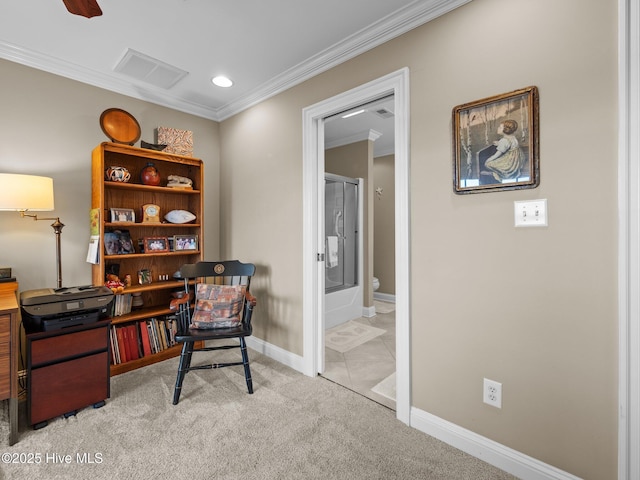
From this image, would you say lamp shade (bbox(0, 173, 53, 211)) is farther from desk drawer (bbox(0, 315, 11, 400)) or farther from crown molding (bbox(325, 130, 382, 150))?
crown molding (bbox(325, 130, 382, 150))

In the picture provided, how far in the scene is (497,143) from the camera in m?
1.59

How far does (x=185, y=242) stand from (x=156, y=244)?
0.25 metres

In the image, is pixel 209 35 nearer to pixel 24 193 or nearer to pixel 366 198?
pixel 24 193

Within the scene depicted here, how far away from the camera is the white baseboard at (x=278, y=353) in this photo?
2.69 m

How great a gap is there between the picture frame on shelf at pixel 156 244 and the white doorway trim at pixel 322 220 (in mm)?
1399

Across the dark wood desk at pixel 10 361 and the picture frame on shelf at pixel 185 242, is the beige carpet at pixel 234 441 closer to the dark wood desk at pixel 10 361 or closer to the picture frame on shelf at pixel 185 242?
the dark wood desk at pixel 10 361

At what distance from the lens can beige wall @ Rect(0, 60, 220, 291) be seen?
2.35 m

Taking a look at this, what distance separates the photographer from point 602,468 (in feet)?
4.40

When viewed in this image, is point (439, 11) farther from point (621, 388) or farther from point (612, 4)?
point (621, 388)

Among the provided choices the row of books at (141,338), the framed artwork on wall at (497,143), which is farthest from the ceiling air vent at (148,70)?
the framed artwork on wall at (497,143)

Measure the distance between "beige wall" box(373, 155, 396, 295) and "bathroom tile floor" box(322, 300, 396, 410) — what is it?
1.84 metres

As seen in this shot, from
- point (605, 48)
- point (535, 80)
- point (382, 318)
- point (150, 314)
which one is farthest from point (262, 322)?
point (605, 48)

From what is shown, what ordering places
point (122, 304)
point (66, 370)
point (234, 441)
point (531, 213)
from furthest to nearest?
point (122, 304), point (66, 370), point (234, 441), point (531, 213)

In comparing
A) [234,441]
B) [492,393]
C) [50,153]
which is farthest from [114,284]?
[492,393]
